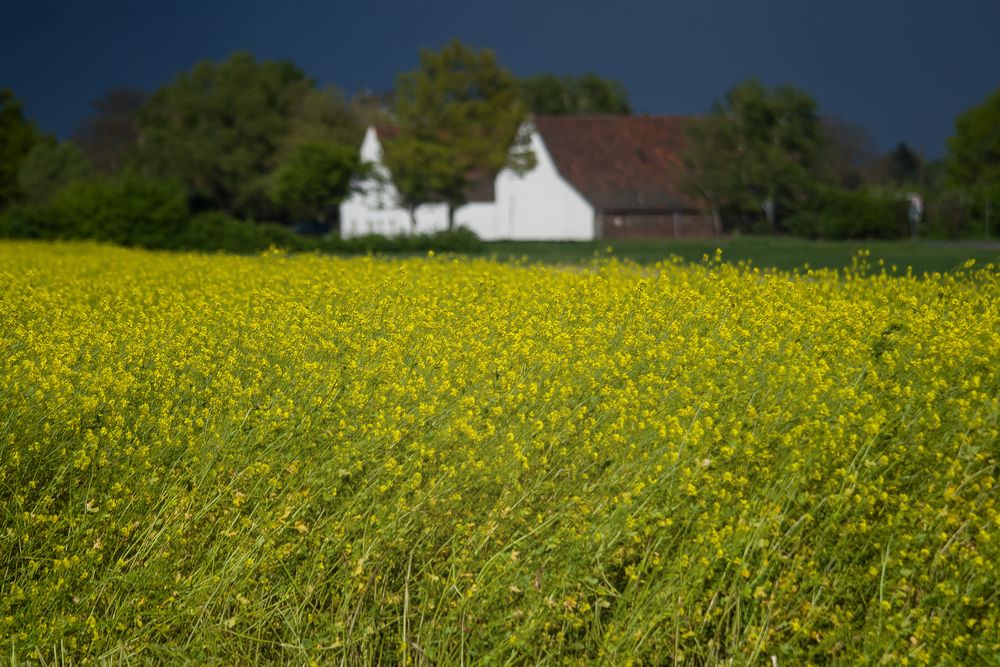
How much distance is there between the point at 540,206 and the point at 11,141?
4665cm

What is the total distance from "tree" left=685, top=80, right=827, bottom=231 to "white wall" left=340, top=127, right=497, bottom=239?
14303 mm

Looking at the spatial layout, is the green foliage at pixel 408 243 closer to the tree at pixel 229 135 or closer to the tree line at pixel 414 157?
the tree line at pixel 414 157

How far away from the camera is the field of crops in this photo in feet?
19.6

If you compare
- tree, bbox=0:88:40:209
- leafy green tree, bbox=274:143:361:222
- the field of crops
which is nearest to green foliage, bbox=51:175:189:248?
leafy green tree, bbox=274:143:361:222

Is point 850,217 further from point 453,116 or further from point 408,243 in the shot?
point 453,116

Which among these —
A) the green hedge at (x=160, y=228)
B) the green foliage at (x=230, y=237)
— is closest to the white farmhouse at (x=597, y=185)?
the green hedge at (x=160, y=228)

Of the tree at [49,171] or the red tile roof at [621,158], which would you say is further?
the tree at [49,171]

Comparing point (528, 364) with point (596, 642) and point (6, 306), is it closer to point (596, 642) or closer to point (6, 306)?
point (596, 642)

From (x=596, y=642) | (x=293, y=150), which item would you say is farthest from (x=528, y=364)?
(x=293, y=150)

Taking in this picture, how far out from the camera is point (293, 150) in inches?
2603

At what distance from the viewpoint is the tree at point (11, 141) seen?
80562mm

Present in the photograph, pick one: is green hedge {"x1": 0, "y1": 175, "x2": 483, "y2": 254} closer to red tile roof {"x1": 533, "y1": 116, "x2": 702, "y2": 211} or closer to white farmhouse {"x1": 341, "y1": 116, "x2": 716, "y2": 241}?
white farmhouse {"x1": 341, "y1": 116, "x2": 716, "y2": 241}

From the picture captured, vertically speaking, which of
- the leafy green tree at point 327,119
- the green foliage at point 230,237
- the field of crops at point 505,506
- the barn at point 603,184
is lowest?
the field of crops at point 505,506

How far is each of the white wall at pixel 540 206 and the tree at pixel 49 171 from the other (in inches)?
1130
